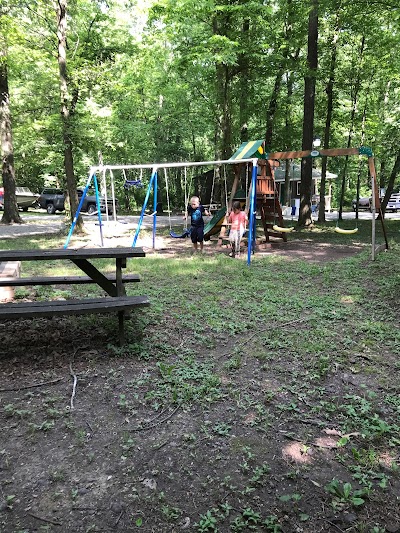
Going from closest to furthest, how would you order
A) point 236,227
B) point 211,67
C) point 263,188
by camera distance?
point 236,227 < point 263,188 < point 211,67

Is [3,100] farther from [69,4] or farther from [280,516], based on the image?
[280,516]

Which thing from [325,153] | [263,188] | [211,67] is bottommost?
[263,188]

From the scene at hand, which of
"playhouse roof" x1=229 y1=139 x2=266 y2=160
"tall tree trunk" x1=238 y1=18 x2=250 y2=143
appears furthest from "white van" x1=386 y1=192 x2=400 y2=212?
"playhouse roof" x1=229 y1=139 x2=266 y2=160

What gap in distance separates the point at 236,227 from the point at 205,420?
282 inches

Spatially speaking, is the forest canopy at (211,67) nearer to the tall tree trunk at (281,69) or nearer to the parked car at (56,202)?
the tall tree trunk at (281,69)

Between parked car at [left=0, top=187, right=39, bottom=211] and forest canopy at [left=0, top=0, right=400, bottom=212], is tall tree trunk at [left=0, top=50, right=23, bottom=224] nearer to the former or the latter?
forest canopy at [left=0, top=0, right=400, bottom=212]

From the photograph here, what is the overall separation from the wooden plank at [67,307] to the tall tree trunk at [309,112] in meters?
10.8

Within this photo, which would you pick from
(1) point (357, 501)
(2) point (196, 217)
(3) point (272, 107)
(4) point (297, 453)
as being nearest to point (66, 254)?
(4) point (297, 453)

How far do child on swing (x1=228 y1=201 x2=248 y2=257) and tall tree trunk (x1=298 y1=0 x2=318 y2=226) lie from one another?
14.7ft

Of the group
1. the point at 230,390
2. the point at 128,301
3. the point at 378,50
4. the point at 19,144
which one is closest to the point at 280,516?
the point at 230,390

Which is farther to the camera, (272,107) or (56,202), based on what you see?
(56,202)

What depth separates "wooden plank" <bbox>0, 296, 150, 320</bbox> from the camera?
3.45 m

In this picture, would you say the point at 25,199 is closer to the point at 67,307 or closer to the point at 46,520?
the point at 67,307

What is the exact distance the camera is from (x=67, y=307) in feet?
11.8
